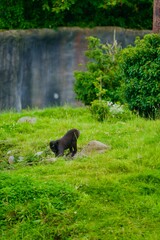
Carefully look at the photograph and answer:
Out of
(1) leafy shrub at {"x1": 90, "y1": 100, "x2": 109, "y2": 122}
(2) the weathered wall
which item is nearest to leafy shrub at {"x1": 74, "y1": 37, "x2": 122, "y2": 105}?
(1) leafy shrub at {"x1": 90, "y1": 100, "x2": 109, "y2": 122}

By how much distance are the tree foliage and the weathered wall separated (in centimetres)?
48

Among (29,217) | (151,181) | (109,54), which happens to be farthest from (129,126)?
(109,54)

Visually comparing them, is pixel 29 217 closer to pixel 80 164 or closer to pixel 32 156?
pixel 80 164

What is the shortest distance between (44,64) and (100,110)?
23.5ft

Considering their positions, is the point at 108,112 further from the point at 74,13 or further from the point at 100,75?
the point at 74,13

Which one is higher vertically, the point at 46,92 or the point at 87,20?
the point at 87,20

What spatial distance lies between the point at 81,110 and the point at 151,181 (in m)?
6.46

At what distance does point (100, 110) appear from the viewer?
1288cm

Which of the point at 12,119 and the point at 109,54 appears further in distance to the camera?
the point at 109,54

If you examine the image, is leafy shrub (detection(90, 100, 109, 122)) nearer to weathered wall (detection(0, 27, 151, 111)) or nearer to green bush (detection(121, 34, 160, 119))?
green bush (detection(121, 34, 160, 119))

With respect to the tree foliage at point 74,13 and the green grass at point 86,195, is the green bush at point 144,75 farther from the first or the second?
the tree foliage at point 74,13

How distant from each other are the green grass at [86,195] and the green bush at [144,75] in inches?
155

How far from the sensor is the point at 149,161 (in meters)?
8.35

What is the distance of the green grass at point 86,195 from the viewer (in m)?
6.82
